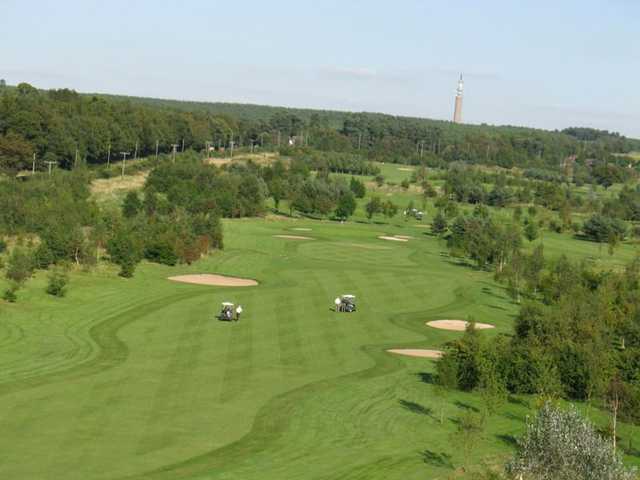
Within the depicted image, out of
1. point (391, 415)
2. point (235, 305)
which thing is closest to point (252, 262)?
point (235, 305)

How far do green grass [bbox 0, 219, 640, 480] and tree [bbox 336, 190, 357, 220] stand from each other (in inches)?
2681

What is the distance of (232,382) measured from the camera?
211ft

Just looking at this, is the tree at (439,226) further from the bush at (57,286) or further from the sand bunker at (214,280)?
the bush at (57,286)

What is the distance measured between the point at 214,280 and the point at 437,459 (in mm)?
61313

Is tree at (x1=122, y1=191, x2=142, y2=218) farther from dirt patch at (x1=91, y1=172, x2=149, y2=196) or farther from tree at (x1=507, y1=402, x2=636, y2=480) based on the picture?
tree at (x1=507, y1=402, x2=636, y2=480)

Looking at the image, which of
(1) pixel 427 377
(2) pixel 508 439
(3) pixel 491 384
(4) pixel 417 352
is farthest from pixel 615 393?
(4) pixel 417 352

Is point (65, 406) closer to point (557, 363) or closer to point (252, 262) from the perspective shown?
point (557, 363)

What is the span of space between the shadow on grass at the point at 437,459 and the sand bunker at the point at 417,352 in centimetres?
2531

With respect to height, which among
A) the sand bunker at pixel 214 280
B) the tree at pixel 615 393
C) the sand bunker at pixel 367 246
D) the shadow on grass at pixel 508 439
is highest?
the tree at pixel 615 393

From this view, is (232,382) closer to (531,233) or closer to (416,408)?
(416,408)

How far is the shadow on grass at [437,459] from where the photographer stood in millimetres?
49719

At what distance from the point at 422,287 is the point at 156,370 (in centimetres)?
5148

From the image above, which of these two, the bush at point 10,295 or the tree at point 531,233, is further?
the tree at point 531,233

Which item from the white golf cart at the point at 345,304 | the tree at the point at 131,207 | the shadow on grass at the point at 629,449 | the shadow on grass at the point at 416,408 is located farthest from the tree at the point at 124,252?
the shadow on grass at the point at 629,449
